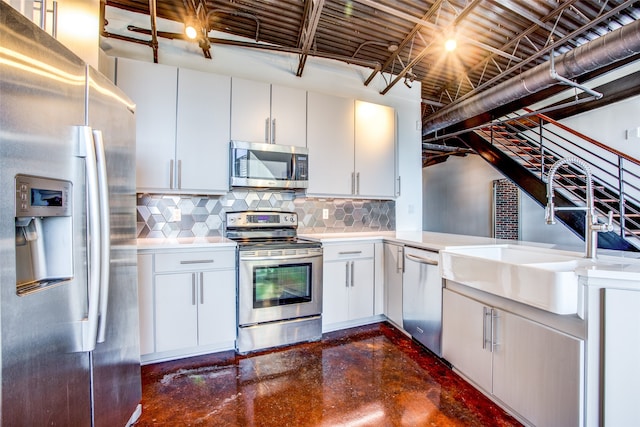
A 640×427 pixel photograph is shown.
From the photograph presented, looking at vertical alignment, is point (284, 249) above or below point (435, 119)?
below

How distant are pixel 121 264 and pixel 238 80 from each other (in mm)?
2031

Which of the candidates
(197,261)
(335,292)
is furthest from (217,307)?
(335,292)

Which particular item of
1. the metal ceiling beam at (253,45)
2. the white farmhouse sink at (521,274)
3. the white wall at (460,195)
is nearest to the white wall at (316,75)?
the metal ceiling beam at (253,45)

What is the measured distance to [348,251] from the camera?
2988 millimetres

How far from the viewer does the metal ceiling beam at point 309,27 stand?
2451 millimetres

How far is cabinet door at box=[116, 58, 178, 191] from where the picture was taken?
248 centimetres

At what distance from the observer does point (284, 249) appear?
262 centimetres

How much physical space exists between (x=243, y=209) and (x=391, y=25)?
240 cm

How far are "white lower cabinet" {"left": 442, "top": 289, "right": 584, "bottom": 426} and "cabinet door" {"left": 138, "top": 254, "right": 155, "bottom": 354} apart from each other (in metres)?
2.19

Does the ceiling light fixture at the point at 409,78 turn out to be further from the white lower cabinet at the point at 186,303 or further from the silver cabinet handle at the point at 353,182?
the white lower cabinet at the point at 186,303

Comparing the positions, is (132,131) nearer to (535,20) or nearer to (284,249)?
(284,249)

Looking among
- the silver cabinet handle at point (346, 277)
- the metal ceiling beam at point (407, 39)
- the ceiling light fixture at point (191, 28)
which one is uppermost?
the metal ceiling beam at point (407, 39)

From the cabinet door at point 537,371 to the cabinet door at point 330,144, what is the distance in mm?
1952

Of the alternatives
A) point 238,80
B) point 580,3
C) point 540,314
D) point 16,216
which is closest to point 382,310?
point 540,314
